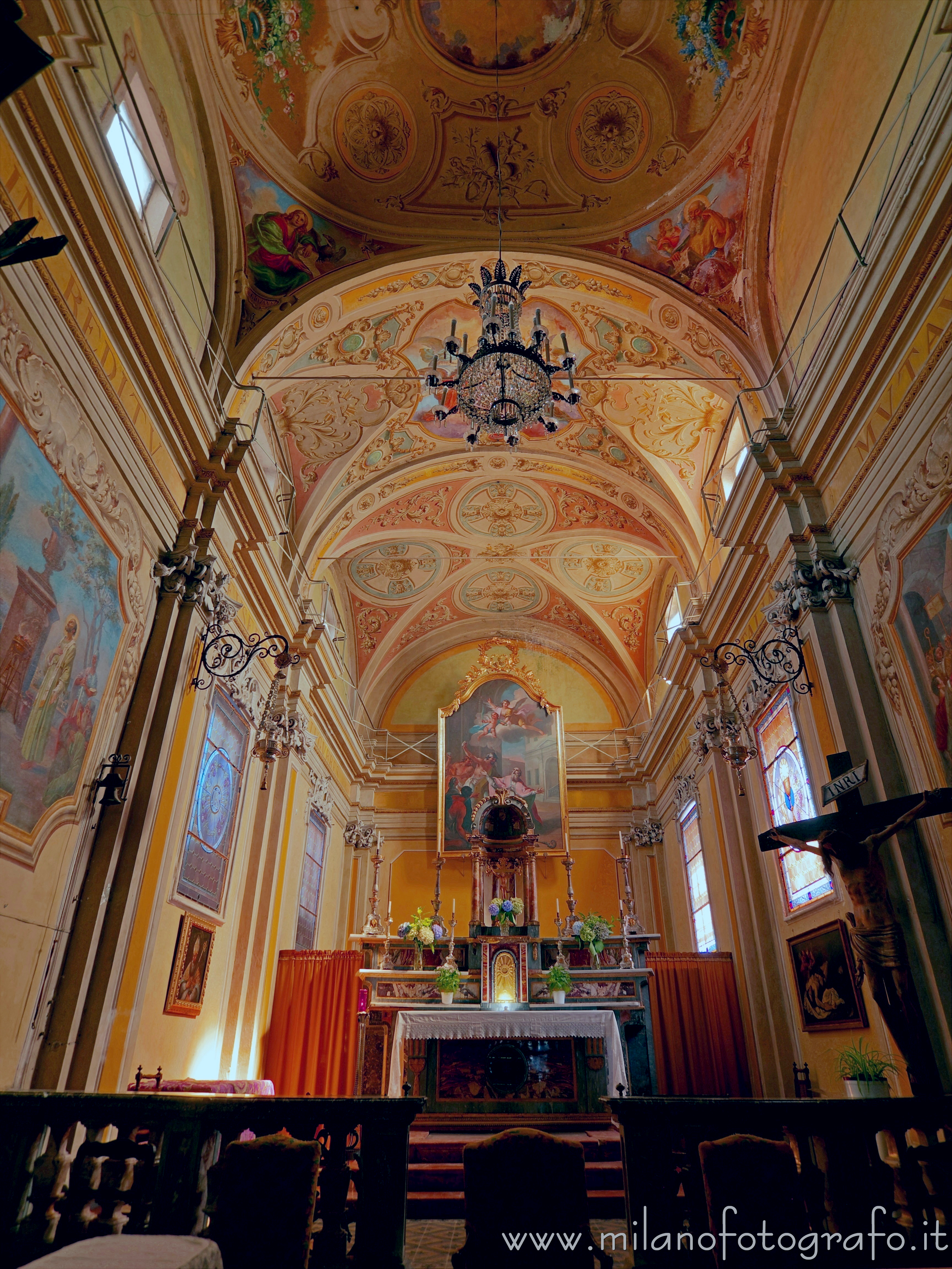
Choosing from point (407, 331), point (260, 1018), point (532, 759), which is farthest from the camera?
point (532, 759)

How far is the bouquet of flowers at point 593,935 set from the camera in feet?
35.2

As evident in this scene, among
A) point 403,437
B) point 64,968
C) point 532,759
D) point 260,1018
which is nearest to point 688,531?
point 403,437

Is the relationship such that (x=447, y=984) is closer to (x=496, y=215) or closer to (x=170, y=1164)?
(x=170, y=1164)

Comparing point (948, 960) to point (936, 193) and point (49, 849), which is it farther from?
point (49, 849)

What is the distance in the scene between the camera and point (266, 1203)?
10.4 ft

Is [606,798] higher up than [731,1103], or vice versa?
[606,798]

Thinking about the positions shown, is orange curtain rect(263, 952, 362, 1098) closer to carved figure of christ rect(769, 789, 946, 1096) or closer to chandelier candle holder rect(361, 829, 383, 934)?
chandelier candle holder rect(361, 829, 383, 934)

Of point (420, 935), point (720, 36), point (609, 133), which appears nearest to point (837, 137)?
point (720, 36)

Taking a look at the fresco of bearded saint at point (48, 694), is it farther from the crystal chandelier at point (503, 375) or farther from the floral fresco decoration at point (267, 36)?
the floral fresco decoration at point (267, 36)

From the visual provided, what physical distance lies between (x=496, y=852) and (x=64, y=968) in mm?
10541

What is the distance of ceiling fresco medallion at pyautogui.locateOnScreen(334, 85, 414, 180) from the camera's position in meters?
8.90

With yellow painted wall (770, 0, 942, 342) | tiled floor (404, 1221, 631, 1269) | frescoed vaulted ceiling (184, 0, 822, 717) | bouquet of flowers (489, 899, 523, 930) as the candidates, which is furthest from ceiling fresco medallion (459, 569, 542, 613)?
tiled floor (404, 1221, 631, 1269)

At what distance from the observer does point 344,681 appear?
1580 centimetres

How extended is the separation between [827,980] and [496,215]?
33.1 feet
